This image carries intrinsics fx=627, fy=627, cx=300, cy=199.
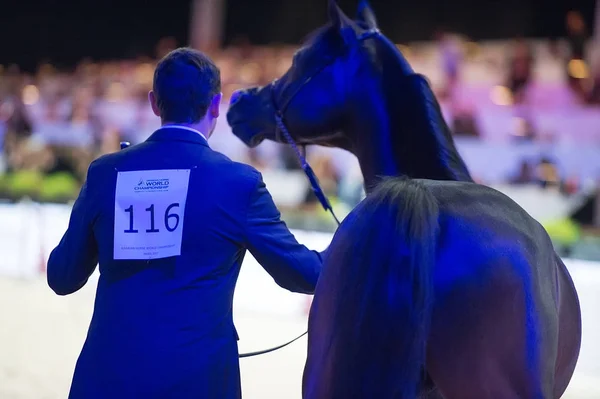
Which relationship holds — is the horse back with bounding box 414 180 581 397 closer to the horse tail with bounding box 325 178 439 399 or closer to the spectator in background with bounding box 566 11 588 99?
the horse tail with bounding box 325 178 439 399

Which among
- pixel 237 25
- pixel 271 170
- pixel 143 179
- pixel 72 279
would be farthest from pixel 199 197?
pixel 237 25

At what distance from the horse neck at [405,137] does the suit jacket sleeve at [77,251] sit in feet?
1.95

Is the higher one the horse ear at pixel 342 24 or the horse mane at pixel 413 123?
the horse ear at pixel 342 24

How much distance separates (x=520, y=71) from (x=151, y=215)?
13.2 ft

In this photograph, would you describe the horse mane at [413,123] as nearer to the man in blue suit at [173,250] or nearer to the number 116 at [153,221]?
the man in blue suit at [173,250]

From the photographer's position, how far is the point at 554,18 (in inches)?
184

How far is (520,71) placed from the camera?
14.8 feet

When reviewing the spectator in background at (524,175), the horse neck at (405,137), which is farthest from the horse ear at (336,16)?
the spectator in background at (524,175)

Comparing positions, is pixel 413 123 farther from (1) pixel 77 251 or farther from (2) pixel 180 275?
(1) pixel 77 251

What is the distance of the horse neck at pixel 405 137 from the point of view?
1.36 metres

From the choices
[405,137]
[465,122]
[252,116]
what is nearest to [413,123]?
[405,137]

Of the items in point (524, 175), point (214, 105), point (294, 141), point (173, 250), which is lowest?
point (524, 175)

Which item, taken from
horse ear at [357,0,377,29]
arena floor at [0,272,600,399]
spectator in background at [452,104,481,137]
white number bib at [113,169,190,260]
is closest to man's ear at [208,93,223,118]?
white number bib at [113,169,190,260]

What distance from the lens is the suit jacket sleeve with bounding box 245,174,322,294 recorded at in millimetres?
1090
